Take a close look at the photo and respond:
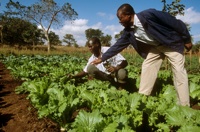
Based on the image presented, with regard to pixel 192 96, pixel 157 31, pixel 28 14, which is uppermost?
pixel 28 14

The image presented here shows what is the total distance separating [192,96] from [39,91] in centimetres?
272

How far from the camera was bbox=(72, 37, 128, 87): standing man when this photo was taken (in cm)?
474

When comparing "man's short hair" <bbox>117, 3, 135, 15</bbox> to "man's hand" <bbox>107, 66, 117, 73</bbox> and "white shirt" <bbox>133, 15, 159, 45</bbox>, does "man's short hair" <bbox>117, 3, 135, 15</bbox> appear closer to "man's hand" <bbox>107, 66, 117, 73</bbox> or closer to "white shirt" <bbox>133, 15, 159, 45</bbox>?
"white shirt" <bbox>133, 15, 159, 45</bbox>

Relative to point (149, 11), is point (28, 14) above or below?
above

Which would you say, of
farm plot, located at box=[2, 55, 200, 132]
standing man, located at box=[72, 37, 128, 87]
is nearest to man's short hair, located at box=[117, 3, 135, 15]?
farm plot, located at box=[2, 55, 200, 132]

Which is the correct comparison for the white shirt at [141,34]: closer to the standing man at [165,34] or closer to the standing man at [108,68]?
the standing man at [165,34]

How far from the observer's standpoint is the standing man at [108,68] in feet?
15.6

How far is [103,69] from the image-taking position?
17.0 feet

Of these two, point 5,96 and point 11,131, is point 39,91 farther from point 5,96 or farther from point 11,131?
point 5,96

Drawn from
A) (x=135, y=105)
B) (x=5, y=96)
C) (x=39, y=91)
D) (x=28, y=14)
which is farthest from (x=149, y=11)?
(x=28, y=14)

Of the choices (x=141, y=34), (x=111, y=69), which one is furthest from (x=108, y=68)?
(x=141, y=34)

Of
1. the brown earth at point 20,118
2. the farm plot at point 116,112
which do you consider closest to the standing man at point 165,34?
the farm plot at point 116,112

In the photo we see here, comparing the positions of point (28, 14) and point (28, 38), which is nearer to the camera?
point (28, 14)

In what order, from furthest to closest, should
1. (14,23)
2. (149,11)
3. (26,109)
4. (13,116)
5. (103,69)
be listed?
(14,23)
(103,69)
(26,109)
(13,116)
(149,11)
